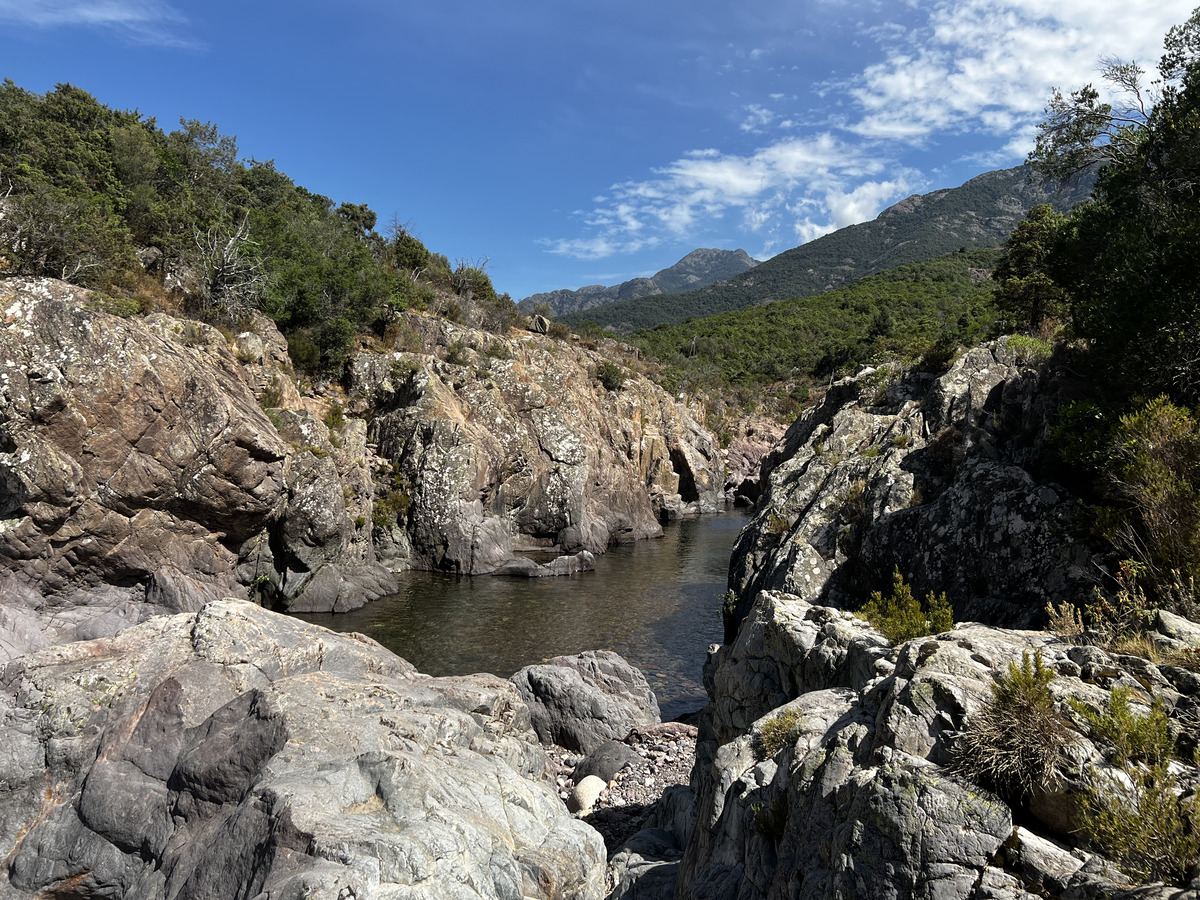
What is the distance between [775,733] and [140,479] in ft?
67.8

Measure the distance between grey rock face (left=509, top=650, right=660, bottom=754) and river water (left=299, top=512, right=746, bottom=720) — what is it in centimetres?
166

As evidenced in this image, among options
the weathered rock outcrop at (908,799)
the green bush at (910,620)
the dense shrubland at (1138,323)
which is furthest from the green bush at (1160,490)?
the weathered rock outcrop at (908,799)

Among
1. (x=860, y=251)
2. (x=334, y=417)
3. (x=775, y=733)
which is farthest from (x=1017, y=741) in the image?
(x=860, y=251)

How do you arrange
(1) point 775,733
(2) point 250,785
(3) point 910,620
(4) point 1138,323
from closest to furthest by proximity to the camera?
(1) point 775,733
(2) point 250,785
(3) point 910,620
(4) point 1138,323

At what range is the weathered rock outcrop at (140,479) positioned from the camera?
1784 cm

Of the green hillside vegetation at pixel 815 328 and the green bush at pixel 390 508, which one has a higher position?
the green hillside vegetation at pixel 815 328

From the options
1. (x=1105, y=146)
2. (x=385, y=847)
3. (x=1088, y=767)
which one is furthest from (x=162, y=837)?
(x=1105, y=146)

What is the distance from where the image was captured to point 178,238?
3228cm

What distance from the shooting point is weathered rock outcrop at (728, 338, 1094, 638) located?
11430 millimetres

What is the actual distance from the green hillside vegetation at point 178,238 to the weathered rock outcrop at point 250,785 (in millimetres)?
19616

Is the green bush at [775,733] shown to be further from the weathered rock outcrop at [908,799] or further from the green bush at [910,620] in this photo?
the green bush at [910,620]

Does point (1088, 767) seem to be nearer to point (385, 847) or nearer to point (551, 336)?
point (385, 847)

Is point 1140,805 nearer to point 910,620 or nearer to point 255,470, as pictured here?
point 910,620

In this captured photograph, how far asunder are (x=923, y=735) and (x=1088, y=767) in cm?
101
